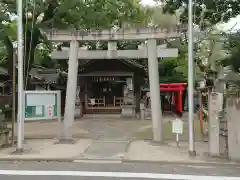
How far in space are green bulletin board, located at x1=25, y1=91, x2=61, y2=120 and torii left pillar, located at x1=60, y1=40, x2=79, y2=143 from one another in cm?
40

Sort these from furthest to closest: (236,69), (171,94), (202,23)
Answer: (171,94), (202,23), (236,69)

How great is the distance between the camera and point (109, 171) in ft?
28.7

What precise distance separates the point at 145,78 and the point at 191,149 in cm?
2044

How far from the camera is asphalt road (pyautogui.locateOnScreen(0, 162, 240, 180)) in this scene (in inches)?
320

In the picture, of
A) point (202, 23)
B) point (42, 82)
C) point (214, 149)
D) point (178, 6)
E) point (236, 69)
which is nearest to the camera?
point (214, 149)

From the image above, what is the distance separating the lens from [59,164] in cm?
976

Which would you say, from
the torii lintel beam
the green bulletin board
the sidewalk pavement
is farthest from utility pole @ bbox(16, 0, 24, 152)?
the torii lintel beam

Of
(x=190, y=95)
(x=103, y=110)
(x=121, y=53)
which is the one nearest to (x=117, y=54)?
(x=121, y=53)

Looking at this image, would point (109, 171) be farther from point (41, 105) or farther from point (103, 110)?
point (103, 110)

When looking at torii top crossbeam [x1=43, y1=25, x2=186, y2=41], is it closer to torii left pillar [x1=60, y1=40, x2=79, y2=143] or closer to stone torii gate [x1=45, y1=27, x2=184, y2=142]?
stone torii gate [x1=45, y1=27, x2=184, y2=142]

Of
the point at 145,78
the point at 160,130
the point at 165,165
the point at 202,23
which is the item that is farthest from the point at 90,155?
the point at 145,78

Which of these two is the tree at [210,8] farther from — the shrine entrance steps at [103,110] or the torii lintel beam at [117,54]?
the shrine entrance steps at [103,110]

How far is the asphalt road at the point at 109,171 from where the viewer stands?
8.13 metres

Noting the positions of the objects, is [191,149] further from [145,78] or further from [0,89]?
[0,89]
